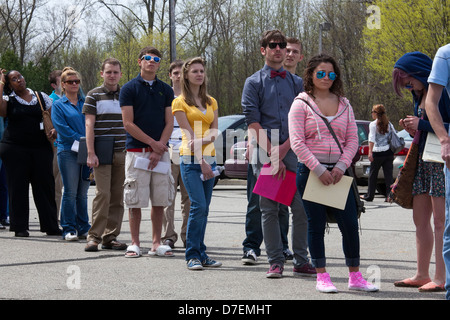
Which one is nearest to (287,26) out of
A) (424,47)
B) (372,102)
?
(372,102)

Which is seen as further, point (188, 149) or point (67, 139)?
point (67, 139)

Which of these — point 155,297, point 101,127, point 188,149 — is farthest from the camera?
point 101,127

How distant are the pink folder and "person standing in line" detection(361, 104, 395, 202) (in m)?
8.23

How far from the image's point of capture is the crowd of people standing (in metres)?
5.68

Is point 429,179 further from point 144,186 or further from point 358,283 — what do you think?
point 144,186

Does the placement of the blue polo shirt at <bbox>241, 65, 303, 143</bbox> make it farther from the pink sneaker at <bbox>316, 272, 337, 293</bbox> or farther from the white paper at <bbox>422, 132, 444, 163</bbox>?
the white paper at <bbox>422, 132, 444, 163</bbox>

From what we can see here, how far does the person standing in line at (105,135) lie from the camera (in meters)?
8.12

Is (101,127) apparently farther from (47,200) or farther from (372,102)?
(372,102)

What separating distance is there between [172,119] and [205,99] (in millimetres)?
716

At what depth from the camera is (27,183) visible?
9.51 meters

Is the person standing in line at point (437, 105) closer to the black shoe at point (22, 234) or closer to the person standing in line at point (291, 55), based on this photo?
the person standing in line at point (291, 55)

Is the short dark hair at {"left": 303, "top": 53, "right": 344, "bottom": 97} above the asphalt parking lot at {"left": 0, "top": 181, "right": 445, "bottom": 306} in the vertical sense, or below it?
above

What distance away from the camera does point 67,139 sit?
891cm

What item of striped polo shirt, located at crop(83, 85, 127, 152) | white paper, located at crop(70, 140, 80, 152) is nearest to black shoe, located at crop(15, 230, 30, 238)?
white paper, located at crop(70, 140, 80, 152)
